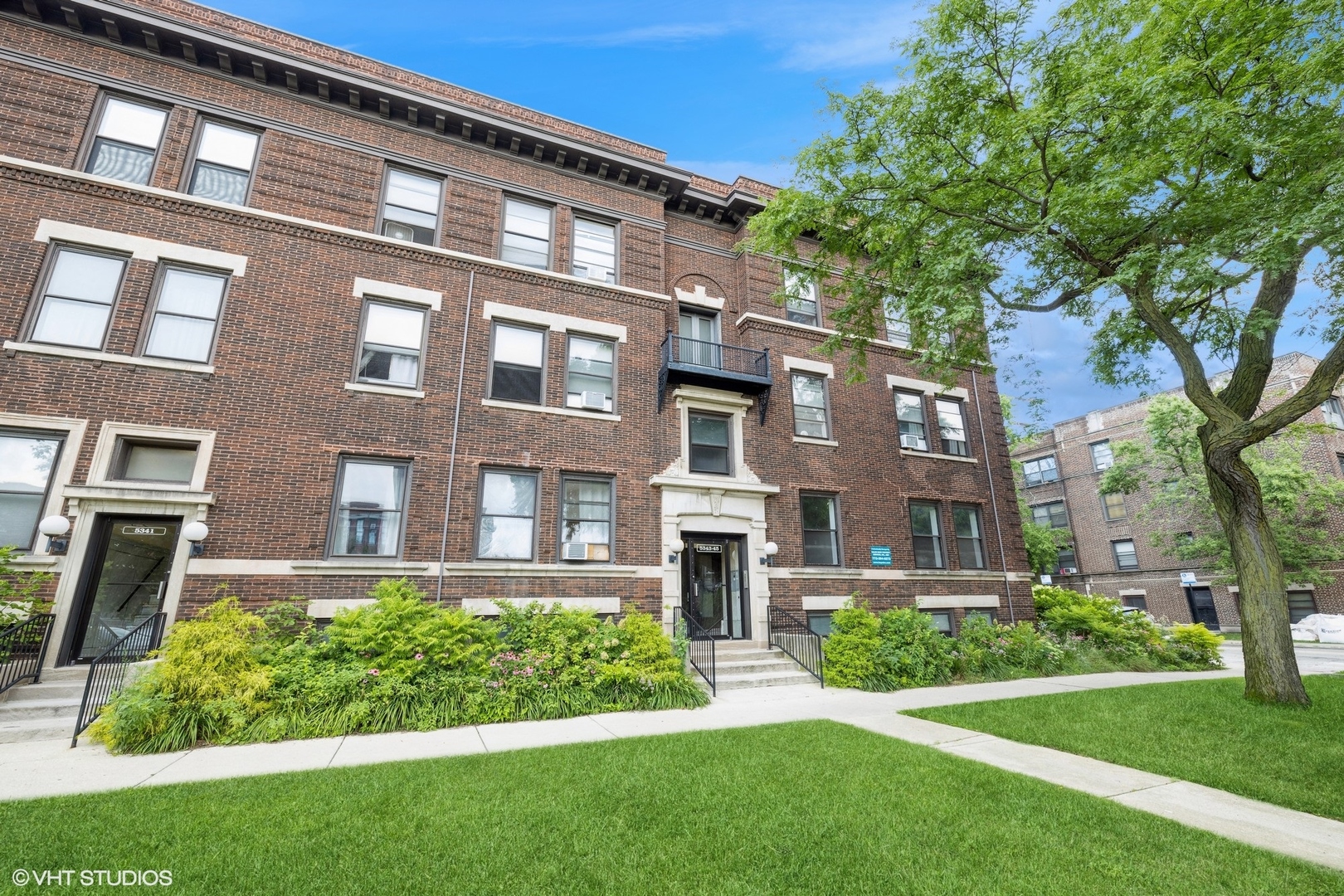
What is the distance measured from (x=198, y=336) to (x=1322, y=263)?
18.4 metres

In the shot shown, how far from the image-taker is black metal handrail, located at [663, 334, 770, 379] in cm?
1423

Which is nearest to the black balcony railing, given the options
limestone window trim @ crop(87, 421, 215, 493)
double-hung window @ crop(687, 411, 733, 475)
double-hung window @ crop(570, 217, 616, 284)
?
double-hung window @ crop(687, 411, 733, 475)

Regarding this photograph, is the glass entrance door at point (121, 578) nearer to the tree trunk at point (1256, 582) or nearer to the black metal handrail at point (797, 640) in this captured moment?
the black metal handrail at point (797, 640)

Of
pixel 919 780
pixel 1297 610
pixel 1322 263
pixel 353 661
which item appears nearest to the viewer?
pixel 919 780

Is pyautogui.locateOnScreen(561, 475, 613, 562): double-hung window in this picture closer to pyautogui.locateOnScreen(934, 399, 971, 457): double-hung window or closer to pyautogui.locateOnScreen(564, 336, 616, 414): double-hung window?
pyautogui.locateOnScreen(564, 336, 616, 414): double-hung window

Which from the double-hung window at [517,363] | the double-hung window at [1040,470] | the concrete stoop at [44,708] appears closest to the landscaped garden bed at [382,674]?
the concrete stoop at [44,708]

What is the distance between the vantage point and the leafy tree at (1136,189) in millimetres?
7754

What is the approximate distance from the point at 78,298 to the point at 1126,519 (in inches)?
1627

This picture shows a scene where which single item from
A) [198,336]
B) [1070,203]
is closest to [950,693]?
[1070,203]

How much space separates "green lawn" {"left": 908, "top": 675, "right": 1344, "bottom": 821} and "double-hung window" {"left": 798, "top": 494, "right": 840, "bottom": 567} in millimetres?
5464

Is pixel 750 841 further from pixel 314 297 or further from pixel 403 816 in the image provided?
pixel 314 297

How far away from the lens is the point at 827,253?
11.8 metres

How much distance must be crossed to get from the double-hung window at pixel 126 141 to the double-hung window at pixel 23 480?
15.9 ft

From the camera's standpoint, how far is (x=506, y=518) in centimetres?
1159
